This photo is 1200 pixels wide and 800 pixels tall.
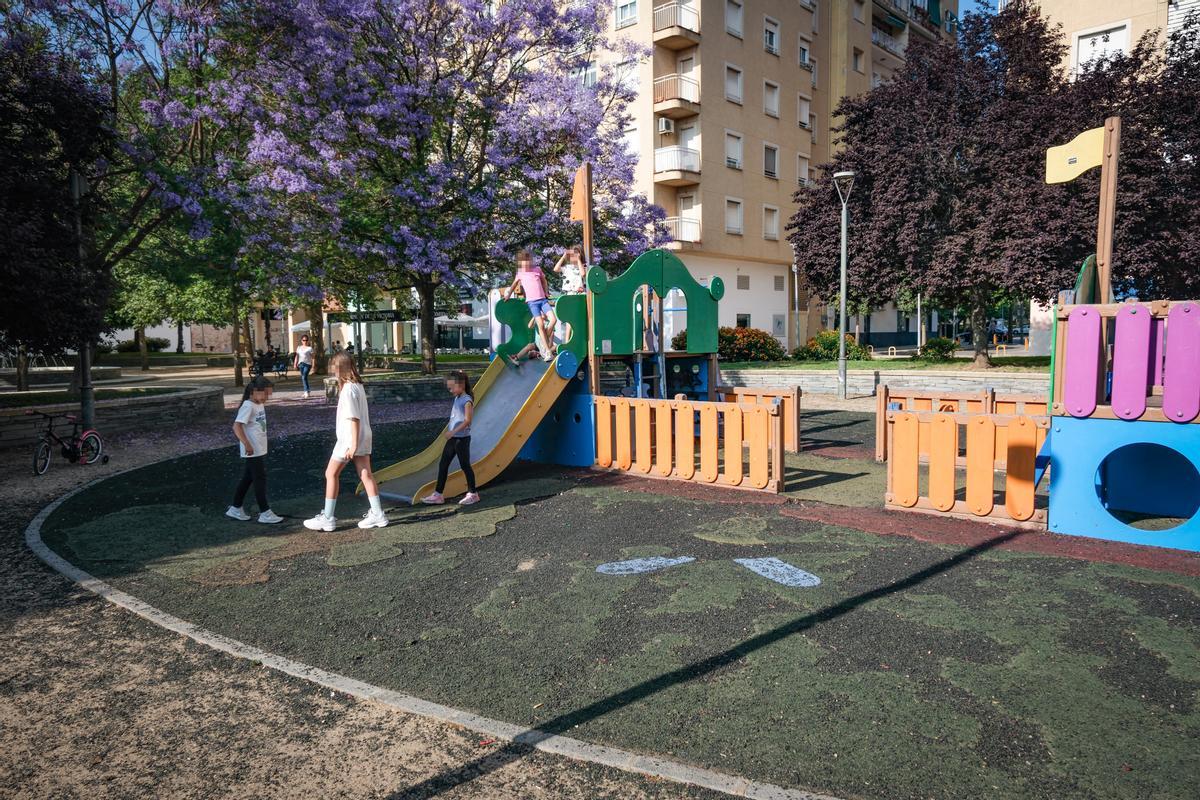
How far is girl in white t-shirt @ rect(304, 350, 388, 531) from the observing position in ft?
21.8

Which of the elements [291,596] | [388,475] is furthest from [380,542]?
[388,475]

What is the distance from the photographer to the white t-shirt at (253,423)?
23.1 ft

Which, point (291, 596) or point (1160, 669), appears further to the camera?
point (291, 596)

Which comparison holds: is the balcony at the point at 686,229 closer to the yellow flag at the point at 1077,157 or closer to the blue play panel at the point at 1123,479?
the yellow flag at the point at 1077,157

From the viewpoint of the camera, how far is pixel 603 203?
21797 millimetres

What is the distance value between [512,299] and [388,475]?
3123mm

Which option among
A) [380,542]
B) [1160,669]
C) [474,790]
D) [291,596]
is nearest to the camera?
[474,790]

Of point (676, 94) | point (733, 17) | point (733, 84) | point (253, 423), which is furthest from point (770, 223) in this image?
point (253, 423)

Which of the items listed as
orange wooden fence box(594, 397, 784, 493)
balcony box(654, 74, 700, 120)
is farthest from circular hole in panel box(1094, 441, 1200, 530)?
balcony box(654, 74, 700, 120)

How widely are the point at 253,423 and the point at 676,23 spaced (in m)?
29.7

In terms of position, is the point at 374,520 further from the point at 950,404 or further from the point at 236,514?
the point at 950,404

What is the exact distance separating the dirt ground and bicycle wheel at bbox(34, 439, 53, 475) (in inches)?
257

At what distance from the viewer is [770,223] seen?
37219mm

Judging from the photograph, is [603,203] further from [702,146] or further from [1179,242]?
[1179,242]
